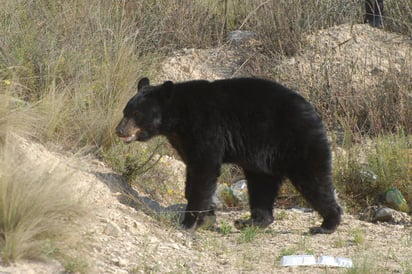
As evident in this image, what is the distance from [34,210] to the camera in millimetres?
5598

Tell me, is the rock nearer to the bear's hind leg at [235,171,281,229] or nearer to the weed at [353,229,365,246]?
the bear's hind leg at [235,171,281,229]

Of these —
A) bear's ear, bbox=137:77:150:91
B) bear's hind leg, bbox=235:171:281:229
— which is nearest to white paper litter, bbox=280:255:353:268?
bear's hind leg, bbox=235:171:281:229

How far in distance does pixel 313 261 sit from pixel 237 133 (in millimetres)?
1501

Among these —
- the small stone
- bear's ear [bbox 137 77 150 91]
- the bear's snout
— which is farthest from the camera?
the small stone

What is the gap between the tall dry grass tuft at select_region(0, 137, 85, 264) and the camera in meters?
5.48

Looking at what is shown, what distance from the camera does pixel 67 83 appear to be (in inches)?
372

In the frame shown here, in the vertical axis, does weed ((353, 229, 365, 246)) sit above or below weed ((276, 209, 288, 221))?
above

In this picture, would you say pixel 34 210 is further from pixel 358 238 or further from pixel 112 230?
pixel 358 238

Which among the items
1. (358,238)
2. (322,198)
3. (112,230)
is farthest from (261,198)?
(112,230)

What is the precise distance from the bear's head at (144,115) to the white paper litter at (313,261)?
1795mm

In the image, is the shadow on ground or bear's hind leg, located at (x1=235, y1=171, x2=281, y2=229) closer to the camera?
the shadow on ground

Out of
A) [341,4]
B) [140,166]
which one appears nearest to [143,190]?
[140,166]

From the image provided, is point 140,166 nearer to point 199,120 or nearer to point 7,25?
point 199,120

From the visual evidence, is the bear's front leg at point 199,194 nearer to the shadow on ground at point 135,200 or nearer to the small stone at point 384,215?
the shadow on ground at point 135,200
